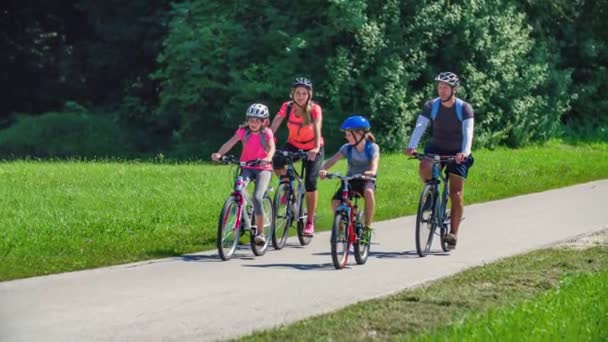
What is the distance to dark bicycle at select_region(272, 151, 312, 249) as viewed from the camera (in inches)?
544

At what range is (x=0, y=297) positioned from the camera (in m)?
10.2

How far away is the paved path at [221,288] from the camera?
A: 8938 millimetres

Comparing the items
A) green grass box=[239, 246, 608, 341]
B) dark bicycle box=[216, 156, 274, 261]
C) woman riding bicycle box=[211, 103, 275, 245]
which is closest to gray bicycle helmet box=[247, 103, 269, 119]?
woman riding bicycle box=[211, 103, 275, 245]

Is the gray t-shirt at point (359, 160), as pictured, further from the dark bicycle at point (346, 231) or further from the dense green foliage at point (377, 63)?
the dense green foliage at point (377, 63)

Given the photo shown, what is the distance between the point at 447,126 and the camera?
13688 mm

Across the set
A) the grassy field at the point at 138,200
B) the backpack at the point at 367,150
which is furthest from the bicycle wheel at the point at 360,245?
the grassy field at the point at 138,200

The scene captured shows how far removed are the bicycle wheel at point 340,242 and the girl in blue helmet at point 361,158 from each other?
36cm

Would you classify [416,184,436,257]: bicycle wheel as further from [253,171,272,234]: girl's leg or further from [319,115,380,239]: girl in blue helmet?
[253,171,272,234]: girl's leg

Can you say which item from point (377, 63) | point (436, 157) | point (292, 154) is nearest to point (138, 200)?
point (292, 154)

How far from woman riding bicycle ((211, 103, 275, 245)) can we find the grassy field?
977mm

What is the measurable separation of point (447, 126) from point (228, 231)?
8.27 feet

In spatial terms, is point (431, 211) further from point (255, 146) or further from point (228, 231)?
point (228, 231)

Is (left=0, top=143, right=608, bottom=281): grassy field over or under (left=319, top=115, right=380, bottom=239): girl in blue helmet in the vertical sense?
under

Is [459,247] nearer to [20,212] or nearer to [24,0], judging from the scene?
[20,212]
